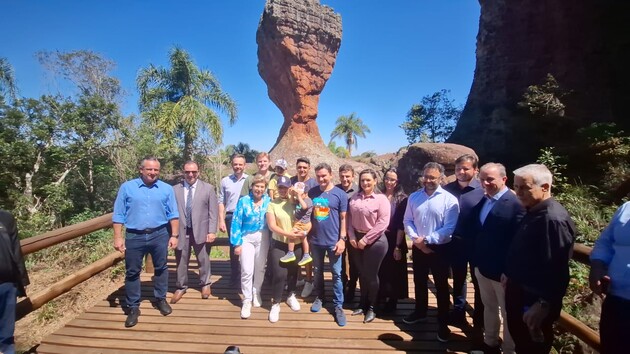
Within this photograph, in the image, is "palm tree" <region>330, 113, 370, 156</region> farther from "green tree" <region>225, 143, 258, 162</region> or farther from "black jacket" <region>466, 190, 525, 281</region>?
"black jacket" <region>466, 190, 525, 281</region>

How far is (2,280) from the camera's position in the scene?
2459 mm

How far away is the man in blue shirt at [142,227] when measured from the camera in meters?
3.59

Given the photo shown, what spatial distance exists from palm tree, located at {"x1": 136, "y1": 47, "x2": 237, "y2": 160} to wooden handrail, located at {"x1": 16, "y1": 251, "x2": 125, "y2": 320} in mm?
12209

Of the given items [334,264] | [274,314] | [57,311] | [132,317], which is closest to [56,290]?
[132,317]

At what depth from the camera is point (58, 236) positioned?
3.26 metres

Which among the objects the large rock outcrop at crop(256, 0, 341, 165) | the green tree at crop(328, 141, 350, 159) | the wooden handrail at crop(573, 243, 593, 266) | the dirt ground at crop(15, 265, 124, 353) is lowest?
the dirt ground at crop(15, 265, 124, 353)

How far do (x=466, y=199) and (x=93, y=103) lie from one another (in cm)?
1735

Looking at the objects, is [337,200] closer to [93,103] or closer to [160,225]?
[160,225]

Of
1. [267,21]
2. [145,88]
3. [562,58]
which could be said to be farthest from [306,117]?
[562,58]

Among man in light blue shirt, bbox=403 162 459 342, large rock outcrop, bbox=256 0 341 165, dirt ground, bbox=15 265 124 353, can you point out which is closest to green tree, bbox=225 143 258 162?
large rock outcrop, bbox=256 0 341 165

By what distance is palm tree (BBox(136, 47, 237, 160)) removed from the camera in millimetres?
15312

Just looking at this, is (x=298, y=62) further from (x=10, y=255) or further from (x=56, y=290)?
(x=10, y=255)

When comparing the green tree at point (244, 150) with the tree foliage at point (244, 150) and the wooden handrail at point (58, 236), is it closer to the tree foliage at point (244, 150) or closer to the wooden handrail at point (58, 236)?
the tree foliage at point (244, 150)

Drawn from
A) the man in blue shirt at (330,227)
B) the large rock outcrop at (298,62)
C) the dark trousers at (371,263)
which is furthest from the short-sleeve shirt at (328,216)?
the large rock outcrop at (298,62)
